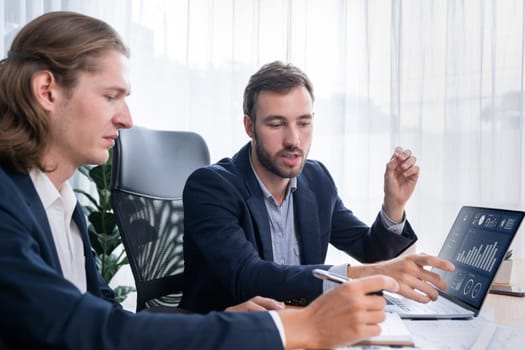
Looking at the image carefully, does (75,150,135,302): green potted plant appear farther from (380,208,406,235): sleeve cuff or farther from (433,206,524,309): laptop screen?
(433,206,524,309): laptop screen

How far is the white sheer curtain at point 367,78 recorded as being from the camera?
8.43 ft

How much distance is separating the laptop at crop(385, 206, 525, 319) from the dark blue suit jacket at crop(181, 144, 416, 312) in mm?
221

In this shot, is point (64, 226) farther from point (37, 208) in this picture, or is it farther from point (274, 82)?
point (274, 82)

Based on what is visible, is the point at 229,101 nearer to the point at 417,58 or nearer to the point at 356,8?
the point at 356,8

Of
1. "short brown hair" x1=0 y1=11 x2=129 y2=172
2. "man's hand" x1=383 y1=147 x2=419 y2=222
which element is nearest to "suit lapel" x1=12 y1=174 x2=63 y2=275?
"short brown hair" x1=0 y1=11 x2=129 y2=172

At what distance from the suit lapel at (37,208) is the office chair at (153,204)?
1.80 ft

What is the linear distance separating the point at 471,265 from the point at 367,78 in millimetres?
1755

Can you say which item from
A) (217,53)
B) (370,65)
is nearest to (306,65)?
(370,65)

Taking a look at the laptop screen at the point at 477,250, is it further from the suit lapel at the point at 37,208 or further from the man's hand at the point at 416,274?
the suit lapel at the point at 37,208

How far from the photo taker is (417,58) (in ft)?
8.80

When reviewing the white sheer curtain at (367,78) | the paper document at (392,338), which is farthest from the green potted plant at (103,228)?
the paper document at (392,338)

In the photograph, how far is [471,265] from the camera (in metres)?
1.17

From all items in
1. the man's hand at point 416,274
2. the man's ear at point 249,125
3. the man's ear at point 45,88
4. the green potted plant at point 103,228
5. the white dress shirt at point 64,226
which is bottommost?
the green potted plant at point 103,228

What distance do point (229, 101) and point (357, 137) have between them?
2.43 feet
